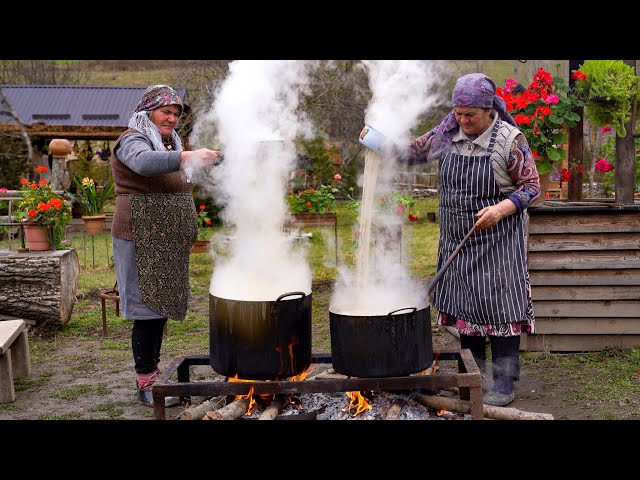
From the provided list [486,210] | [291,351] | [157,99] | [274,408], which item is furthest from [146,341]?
[486,210]

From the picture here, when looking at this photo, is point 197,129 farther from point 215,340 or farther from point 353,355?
point 353,355

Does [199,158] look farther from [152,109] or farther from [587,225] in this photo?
[587,225]

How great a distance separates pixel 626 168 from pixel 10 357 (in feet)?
13.9

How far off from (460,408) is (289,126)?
65.0 inches

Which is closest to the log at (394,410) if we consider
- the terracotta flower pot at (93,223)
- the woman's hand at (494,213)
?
the woman's hand at (494,213)

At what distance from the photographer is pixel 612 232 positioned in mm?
4730

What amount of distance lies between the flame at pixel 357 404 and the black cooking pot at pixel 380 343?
0.28m

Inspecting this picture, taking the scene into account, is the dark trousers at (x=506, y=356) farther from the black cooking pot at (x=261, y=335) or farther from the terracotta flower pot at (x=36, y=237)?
the terracotta flower pot at (x=36, y=237)

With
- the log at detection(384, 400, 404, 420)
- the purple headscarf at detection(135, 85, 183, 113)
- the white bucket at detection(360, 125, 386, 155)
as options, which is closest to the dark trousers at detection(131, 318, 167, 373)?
the purple headscarf at detection(135, 85, 183, 113)

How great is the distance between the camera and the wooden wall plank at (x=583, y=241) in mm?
4723

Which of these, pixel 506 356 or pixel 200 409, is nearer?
pixel 200 409

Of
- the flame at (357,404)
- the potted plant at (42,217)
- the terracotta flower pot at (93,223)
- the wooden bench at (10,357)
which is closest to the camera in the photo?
the flame at (357,404)

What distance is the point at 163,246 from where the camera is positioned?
3.76 meters
